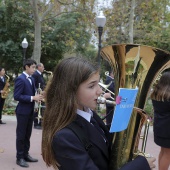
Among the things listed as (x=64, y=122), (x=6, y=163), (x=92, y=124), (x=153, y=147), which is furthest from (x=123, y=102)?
(x=153, y=147)

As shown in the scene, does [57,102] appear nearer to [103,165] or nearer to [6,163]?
[103,165]

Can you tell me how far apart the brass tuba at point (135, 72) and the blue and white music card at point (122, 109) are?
0.12 meters

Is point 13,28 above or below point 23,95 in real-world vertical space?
above

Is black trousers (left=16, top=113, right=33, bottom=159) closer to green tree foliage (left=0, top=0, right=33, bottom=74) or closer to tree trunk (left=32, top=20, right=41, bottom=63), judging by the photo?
tree trunk (left=32, top=20, right=41, bottom=63)

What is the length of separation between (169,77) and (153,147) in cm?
289

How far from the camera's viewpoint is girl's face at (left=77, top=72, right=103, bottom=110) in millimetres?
1542

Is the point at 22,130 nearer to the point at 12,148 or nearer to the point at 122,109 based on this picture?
the point at 12,148

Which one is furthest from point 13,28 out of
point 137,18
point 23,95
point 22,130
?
point 22,130

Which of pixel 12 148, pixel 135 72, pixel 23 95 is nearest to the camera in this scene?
pixel 135 72

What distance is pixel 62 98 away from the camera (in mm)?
1545

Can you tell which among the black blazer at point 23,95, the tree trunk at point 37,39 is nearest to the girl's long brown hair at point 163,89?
the black blazer at point 23,95

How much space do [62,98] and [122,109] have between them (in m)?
0.34

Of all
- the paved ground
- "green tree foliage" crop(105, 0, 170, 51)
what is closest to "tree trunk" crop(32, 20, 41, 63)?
"green tree foliage" crop(105, 0, 170, 51)

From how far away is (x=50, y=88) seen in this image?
1.62m
